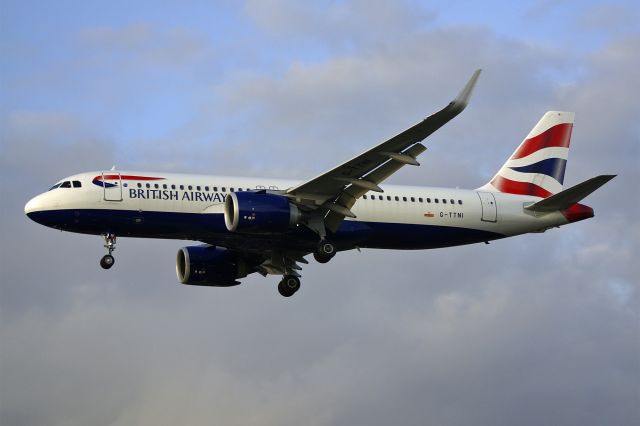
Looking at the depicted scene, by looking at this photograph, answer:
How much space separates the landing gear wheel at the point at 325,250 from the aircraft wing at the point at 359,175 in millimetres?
653

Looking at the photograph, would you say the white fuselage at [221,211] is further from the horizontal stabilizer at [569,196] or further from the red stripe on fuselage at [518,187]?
the red stripe on fuselage at [518,187]

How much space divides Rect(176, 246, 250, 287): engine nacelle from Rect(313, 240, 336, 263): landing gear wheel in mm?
6612

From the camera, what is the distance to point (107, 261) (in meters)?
52.6

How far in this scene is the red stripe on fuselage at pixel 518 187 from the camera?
59.4 meters

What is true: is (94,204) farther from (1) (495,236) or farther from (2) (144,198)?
(1) (495,236)

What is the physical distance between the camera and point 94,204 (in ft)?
170

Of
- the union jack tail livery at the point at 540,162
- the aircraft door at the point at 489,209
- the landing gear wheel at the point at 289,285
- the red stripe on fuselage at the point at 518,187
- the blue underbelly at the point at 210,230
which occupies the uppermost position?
the union jack tail livery at the point at 540,162

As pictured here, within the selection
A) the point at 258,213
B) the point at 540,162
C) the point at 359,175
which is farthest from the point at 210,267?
the point at 540,162

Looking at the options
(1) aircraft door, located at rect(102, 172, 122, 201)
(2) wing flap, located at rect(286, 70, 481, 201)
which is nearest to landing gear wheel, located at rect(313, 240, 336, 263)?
(2) wing flap, located at rect(286, 70, 481, 201)

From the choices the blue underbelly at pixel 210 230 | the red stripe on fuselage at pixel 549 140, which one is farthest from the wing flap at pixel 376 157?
the red stripe on fuselage at pixel 549 140

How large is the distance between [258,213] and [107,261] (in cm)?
673

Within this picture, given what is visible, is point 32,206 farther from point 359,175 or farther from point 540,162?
point 540,162

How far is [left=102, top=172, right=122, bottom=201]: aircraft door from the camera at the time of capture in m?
51.9

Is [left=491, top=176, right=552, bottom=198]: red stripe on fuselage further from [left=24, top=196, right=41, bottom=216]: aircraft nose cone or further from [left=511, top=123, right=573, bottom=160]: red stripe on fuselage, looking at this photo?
[left=24, top=196, right=41, bottom=216]: aircraft nose cone
